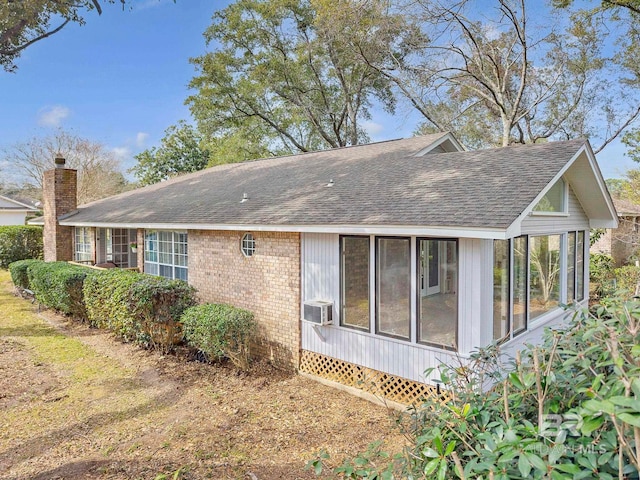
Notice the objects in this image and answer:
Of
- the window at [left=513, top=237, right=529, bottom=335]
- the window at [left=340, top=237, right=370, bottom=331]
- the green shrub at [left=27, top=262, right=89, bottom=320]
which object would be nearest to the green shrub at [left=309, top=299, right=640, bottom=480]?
the window at [left=340, top=237, right=370, bottom=331]

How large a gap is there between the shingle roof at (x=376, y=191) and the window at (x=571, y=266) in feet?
7.95

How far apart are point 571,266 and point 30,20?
12.5 meters

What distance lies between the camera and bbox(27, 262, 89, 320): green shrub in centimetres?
1068

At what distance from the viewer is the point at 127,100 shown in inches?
1128

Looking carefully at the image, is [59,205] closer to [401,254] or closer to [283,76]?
[283,76]

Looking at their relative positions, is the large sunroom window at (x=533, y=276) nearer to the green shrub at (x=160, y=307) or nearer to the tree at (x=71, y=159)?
the green shrub at (x=160, y=307)

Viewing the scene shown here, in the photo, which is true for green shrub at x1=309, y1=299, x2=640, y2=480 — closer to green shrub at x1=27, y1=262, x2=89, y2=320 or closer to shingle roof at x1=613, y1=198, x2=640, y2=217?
green shrub at x1=27, y1=262, x2=89, y2=320

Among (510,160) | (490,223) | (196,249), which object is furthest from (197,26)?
(490,223)

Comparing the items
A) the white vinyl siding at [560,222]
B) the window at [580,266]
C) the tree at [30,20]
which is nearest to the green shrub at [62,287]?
the tree at [30,20]

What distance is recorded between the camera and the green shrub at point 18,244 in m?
21.2

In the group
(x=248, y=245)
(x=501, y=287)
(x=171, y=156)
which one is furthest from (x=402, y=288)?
(x=171, y=156)

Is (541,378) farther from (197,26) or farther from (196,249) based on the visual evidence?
(197,26)

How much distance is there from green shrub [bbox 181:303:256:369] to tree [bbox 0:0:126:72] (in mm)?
6630

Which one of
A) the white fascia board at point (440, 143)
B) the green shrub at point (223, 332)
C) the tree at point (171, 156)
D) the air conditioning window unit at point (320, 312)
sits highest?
the tree at point (171, 156)
